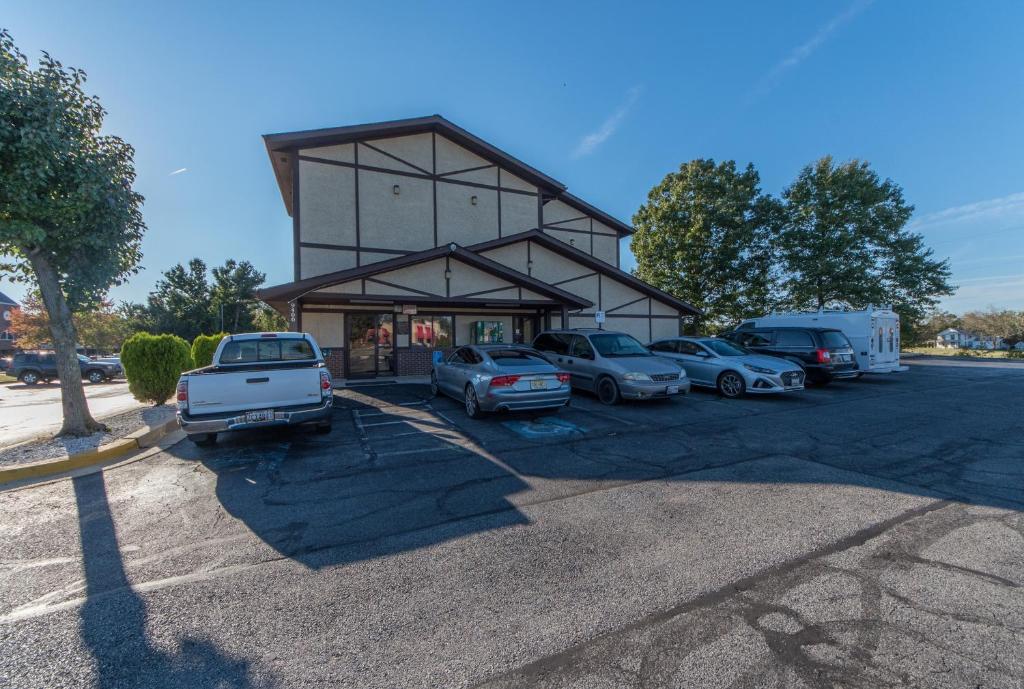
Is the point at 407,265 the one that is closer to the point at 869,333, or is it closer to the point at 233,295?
the point at 869,333

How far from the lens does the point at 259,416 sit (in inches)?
261

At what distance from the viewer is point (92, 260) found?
26.7 feet

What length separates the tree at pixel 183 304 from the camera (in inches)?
2015

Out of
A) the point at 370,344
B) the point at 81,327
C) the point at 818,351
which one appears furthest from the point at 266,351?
the point at 81,327

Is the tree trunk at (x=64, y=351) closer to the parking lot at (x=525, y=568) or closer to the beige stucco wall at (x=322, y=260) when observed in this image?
the parking lot at (x=525, y=568)

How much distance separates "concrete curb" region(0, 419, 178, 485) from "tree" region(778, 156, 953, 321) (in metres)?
31.9

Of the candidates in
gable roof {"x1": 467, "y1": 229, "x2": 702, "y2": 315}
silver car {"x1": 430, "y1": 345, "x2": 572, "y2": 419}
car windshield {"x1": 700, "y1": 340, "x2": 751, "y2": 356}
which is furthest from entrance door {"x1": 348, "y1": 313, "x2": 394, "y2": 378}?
car windshield {"x1": 700, "y1": 340, "x2": 751, "y2": 356}

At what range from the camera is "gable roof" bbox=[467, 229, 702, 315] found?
55.3ft

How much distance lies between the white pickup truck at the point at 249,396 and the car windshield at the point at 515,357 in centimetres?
332

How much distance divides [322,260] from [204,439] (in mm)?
9659

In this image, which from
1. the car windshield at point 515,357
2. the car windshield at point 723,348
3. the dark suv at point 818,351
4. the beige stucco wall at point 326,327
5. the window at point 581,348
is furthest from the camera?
the beige stucco wall at point 326,327

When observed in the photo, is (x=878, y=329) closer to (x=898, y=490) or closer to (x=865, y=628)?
(x=898, y=490)

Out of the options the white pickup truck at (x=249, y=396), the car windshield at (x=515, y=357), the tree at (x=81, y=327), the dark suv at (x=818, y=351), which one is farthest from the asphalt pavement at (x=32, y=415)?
the dark suv at (x=818, y=351)

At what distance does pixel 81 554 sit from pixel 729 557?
17.8 feet
